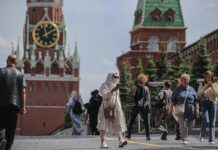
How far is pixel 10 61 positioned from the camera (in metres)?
13.2

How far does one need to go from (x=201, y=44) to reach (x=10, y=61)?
1835 inches

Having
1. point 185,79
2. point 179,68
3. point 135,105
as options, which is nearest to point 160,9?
point 179,68

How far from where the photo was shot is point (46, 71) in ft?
408

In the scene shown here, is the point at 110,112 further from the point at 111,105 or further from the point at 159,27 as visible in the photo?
the point at 159,27

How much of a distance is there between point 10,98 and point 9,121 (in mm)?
349

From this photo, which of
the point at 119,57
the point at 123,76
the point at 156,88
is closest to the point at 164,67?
the point at 123,76

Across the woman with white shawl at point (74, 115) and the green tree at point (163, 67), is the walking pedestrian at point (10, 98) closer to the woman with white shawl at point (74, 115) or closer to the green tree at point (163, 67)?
the woman with white shawl at point (74, 115)

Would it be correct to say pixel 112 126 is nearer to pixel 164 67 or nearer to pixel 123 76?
pixel 164 67

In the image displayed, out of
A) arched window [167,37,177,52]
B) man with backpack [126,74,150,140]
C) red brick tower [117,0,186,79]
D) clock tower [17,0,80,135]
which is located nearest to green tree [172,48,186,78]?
man with backpack [126,74,150,140]

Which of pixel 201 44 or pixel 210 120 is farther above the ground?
pixel 201 44

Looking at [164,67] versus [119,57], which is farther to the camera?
[119,57]

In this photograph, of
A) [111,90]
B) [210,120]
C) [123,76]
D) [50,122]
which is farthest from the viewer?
[50,122]

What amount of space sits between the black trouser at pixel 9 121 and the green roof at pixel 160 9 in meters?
105

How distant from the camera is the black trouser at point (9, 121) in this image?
12.9m
